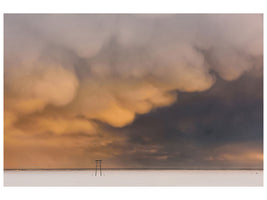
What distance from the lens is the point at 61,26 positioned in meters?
19.2
